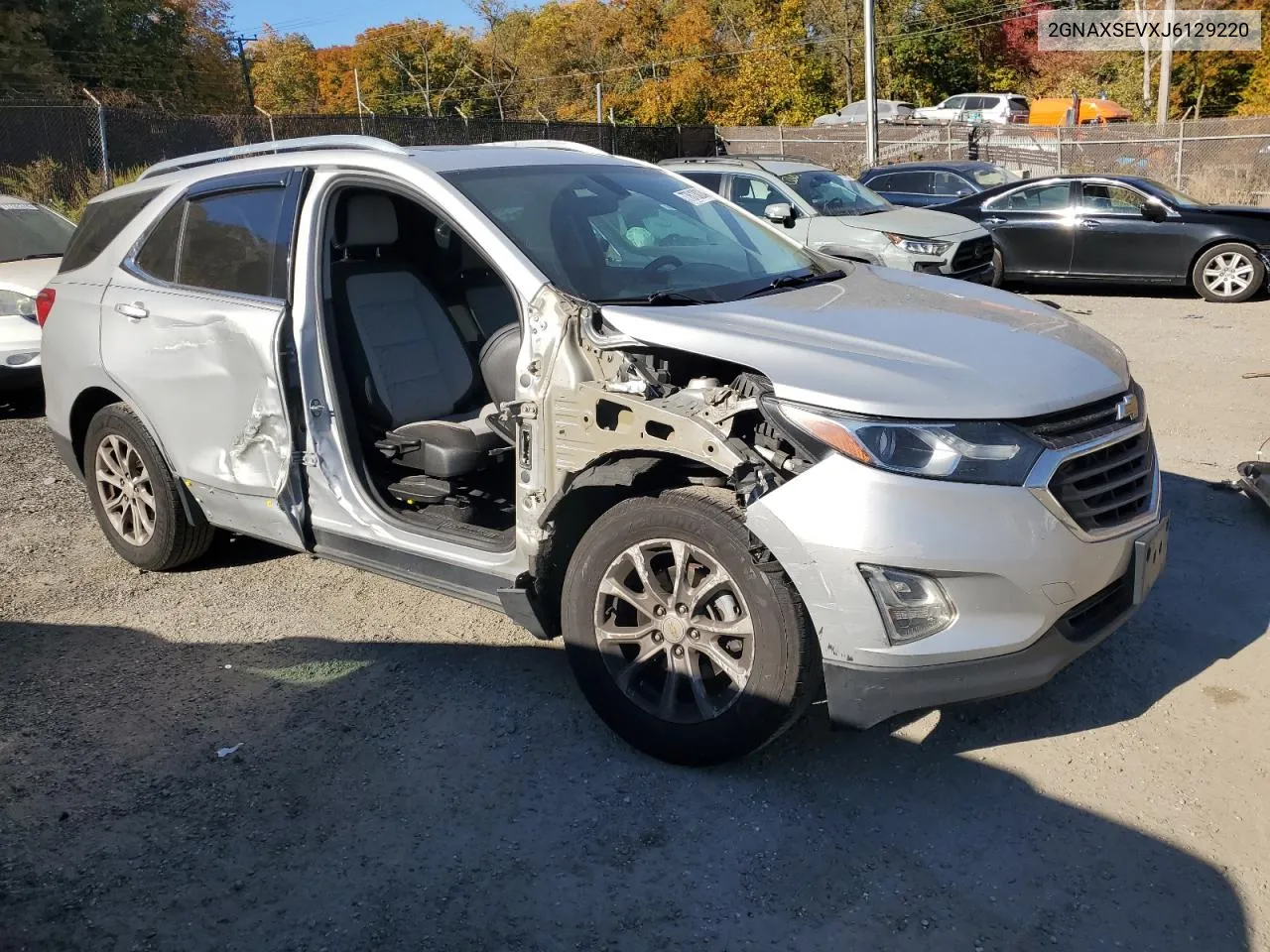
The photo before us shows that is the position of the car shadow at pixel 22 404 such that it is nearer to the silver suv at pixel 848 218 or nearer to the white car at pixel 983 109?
the silver suv at pixel 848 218

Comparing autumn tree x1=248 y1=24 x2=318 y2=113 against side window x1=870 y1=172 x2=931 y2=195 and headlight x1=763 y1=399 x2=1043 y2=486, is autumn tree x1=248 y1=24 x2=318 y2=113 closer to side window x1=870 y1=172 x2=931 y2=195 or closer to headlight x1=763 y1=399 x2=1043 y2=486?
side window x1=870 y1=172 x2=931 y2=195

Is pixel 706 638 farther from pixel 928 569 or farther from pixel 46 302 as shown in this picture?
pixel 46 302

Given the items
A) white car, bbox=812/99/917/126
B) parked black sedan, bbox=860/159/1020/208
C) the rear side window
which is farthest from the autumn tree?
the rear side window

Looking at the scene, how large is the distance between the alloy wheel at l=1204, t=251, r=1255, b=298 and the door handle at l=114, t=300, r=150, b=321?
38.3 ft

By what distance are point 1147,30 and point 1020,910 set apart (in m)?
42.1

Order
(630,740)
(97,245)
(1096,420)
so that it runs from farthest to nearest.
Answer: (97,245)
(630,740)
(1096,420)

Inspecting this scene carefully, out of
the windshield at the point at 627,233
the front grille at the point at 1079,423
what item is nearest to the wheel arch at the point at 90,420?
the windshield at the point at 627,233

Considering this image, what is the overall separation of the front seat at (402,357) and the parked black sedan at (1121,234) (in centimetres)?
1061

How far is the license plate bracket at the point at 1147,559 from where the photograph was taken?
3275 mm

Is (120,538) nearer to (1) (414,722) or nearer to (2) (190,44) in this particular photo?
(1) (414,722)

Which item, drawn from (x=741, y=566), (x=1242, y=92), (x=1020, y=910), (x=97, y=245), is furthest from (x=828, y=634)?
(x=1242, y=92)

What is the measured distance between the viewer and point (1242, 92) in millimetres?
37156

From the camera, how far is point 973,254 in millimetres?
12734

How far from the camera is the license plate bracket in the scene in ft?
10.7
